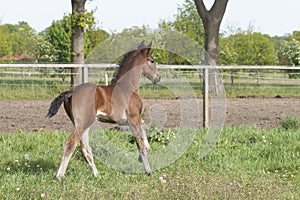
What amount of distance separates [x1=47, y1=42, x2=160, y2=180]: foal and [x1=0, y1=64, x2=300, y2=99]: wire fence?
7.66 ft

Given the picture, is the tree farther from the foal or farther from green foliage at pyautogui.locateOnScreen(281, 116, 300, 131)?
the foal

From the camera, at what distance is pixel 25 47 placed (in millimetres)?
76062

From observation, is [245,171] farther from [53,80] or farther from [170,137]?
[53,80]

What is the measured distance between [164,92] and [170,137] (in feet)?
33.5

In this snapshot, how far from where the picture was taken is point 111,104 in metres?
7.56

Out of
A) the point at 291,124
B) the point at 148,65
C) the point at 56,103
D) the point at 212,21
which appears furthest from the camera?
the point at 212,21

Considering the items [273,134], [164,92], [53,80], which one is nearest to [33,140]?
[273,134]

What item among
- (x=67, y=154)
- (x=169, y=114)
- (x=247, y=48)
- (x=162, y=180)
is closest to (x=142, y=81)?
(x=67, y=154)

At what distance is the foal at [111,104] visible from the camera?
7.23 meters

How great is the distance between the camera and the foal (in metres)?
7.23

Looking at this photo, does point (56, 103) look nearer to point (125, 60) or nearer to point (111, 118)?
point (111, 118)

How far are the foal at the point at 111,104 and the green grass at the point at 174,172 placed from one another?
38cm

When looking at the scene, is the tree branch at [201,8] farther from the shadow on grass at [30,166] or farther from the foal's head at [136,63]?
the shadow on grass at [30,166]

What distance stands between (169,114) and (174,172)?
25.1ft
